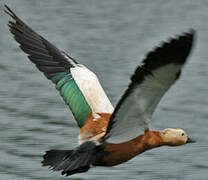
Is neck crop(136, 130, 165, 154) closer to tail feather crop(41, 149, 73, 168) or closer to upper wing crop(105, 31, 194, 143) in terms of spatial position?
upper wing crop(105, 31, 194, 143)

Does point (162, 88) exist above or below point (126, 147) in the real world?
above

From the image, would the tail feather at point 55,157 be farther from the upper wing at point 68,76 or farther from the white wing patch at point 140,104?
the upper wing at point 68,76

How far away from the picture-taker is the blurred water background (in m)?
8.26

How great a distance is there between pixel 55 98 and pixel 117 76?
1.10 m

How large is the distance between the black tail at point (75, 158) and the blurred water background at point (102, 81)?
1274mm

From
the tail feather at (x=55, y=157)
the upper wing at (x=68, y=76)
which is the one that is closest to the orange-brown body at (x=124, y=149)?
the tail feather at (x=55, y=157)

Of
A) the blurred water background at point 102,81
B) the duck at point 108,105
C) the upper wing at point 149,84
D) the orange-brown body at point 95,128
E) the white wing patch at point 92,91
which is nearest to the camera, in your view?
the upper wing at point 149,84

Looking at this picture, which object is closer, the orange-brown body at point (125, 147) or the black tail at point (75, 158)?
the black tail at point (75, 158)

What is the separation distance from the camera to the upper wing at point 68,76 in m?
7.28

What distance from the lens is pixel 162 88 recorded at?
226 inches

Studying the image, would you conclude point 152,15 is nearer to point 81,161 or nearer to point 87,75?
point 87,75

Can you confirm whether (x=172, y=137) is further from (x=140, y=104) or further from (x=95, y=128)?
(x=140, y=104)

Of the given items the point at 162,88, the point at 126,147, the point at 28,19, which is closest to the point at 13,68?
the point at 28,19

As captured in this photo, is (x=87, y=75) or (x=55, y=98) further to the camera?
(x=55, y=98)
